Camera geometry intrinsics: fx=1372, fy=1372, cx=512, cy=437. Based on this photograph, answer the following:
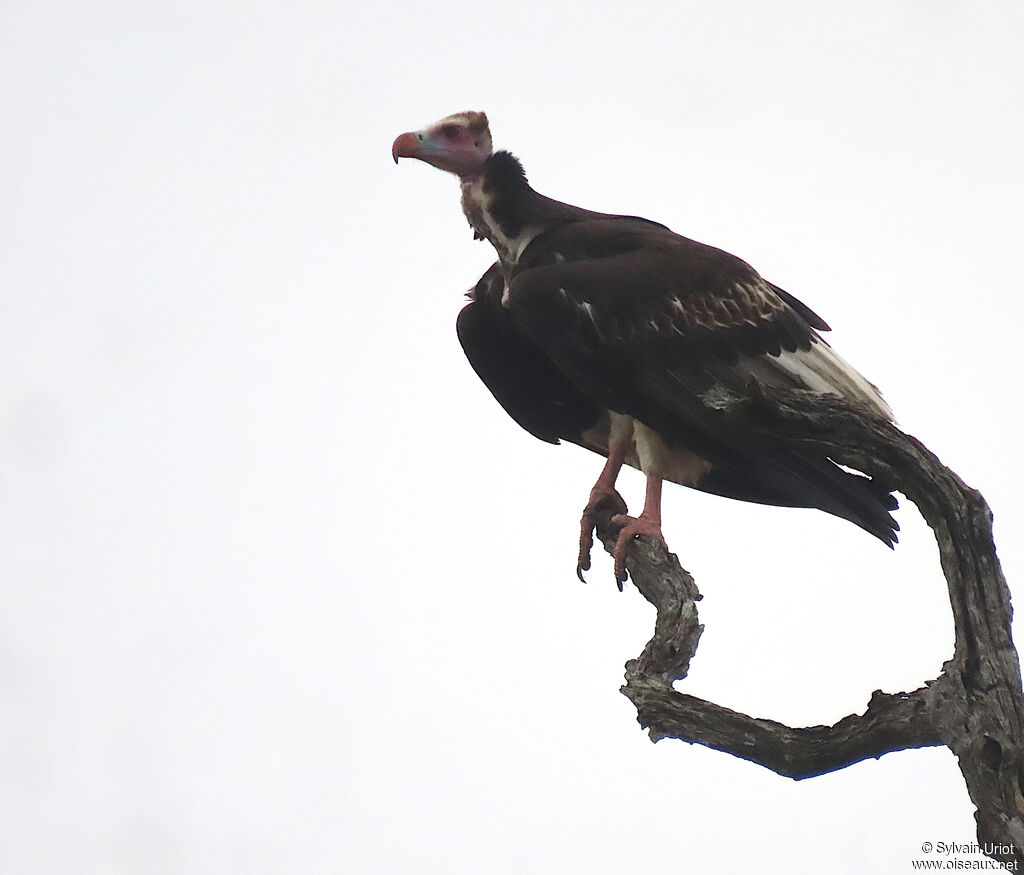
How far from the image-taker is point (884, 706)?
4.65 m

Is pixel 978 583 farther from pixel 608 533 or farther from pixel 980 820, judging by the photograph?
pixel 608 533

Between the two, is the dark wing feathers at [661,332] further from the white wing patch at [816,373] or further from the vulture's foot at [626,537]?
the vulture's foot at [626,537]

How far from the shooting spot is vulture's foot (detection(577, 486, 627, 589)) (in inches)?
277

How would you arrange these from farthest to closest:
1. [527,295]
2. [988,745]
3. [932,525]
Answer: [527,295], [932,525], [988,745]

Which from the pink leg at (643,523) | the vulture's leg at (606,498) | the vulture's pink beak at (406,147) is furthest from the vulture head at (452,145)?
the pink leg at (643,523)

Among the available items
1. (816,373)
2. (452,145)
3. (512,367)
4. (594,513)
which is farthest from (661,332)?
(452,145)

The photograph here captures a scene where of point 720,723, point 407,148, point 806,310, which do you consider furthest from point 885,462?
point 407,148

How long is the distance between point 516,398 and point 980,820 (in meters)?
3.97

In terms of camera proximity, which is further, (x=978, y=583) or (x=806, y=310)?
(x=806, y=310)

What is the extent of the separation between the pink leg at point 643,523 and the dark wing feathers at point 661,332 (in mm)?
294

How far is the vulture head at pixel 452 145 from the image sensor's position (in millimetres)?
7488

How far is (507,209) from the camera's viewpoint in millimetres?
7395

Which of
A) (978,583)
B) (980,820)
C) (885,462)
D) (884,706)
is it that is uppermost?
(885,462)

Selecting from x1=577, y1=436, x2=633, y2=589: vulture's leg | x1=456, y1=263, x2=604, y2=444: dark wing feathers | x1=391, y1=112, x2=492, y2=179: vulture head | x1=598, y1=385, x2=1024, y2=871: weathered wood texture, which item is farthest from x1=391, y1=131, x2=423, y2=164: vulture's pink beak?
x1=598, y1=385, x2=1024, y2=871: weathered wood texture
